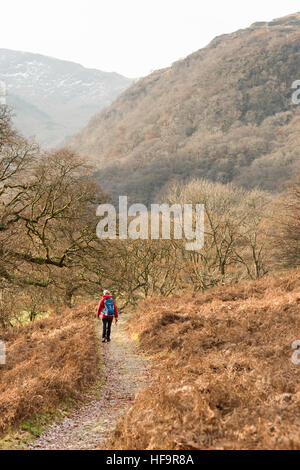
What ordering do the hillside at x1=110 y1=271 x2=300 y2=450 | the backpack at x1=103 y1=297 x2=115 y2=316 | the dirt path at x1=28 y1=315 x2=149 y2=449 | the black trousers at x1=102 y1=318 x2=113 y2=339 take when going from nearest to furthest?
the hillside at x1=110 y1=271 x2=300 y2=450
the dirt path at x1=28 y1=315 x2=149 y2=449
the backpack at x1=103 y1=297 x2=115 y2=316
the black trousers at x1=102 y1=318 x2=113 y2=339

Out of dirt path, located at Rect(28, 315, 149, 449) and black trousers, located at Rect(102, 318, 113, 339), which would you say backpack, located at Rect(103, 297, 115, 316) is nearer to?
black trousers, located at Rect(102, 318, 113, 339)

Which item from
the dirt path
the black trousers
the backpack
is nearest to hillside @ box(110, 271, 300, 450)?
the dirt path

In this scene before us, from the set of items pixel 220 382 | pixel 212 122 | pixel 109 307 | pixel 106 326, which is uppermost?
pixel 212 122

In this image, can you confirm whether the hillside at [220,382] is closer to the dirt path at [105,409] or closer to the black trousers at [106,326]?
the dirt path at [105,409]

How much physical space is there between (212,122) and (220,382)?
127440 millimetres

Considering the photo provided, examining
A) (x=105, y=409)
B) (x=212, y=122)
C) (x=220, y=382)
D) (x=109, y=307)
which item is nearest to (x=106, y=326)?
(x=109, y=307)

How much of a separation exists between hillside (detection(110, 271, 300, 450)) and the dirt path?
497 mm

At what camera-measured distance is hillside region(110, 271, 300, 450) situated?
5.40m

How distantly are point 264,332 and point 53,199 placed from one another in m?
12.8

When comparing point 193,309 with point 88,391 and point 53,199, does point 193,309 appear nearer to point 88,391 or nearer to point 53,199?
point 88,391

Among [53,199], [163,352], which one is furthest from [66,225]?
[163,352]

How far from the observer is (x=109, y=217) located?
2475cm

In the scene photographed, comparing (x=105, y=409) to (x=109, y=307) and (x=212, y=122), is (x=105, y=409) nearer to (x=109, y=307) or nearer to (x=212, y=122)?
(x=109, y=307)

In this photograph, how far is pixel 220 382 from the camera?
721cm
